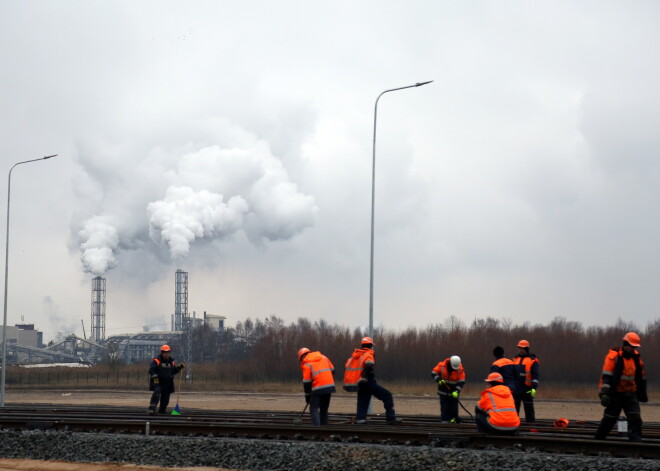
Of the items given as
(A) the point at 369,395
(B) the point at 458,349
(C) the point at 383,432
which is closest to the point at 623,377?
(C) the point at 383,432

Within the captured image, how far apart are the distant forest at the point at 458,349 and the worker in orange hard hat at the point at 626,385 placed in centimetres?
4314

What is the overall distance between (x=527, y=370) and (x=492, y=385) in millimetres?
5152

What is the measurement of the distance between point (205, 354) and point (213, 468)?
10609cm

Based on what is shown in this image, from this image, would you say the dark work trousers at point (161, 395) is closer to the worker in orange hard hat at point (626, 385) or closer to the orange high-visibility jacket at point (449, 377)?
the orange high-visibility jacket at point (449, 377)

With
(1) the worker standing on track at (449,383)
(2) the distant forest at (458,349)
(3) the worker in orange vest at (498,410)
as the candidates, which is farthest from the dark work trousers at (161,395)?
(2) the distant forest at (458,349)

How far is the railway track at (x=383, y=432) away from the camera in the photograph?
12398 mm

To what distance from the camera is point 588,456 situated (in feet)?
38.0

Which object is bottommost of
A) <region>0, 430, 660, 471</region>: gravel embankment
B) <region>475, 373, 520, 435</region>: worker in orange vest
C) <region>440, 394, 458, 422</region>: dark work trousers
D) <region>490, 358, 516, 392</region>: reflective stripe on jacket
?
<region>0, 430, 660, 471</region>: gravel embankment

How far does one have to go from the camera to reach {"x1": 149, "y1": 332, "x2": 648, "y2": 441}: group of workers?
43.0ft

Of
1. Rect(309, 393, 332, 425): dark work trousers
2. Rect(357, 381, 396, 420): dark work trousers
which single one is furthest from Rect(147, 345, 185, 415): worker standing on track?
Rect(309, 393, 332, 425): dark work trousers

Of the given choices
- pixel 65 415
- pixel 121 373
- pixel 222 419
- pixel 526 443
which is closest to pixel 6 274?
pixel 65 415

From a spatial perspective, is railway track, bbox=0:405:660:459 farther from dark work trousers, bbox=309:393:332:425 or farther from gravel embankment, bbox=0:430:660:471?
gravel embankment, bbox=0:430:660:471

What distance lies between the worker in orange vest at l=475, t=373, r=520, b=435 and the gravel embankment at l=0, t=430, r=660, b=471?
107 cm

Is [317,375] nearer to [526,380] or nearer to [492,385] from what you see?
[492,385]
